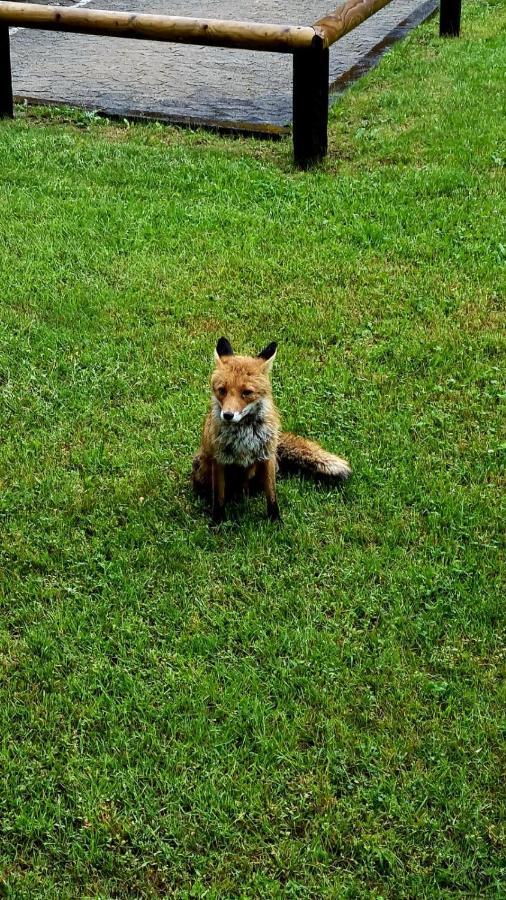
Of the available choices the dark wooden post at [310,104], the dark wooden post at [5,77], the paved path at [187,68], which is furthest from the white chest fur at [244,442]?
the dark wooden post at [5,77]

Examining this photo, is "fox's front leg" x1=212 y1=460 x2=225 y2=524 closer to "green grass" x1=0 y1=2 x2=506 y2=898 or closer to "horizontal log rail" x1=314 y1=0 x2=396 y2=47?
"green grass" x1=0 y1=2 x2=506 y2=898

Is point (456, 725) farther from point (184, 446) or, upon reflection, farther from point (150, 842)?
point (184, 446)

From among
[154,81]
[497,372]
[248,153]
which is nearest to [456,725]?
[497,372]

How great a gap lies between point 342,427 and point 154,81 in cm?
774

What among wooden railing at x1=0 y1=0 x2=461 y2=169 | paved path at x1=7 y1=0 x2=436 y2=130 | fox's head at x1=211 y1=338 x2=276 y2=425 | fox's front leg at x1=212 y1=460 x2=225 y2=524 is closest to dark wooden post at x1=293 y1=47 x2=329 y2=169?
wooden railing at x1=0 y1=0 x2=461 y2=169

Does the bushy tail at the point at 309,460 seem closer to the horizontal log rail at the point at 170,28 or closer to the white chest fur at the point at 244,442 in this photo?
the white chest fur at the point at 244,442

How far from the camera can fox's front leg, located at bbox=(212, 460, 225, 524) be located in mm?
4857

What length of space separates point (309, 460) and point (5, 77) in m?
6.90

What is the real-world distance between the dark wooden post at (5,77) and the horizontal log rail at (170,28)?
21 cm

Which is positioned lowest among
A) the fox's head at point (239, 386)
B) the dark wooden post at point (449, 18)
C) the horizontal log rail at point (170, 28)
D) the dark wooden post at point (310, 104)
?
the fox's head at point (239, 386)

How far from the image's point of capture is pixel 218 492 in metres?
4.91

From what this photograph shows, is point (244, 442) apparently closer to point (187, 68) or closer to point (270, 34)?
point (270, 34)

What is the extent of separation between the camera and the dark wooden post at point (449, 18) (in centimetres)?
1282

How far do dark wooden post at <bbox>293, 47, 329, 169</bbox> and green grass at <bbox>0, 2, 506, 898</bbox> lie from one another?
321 millimetres
